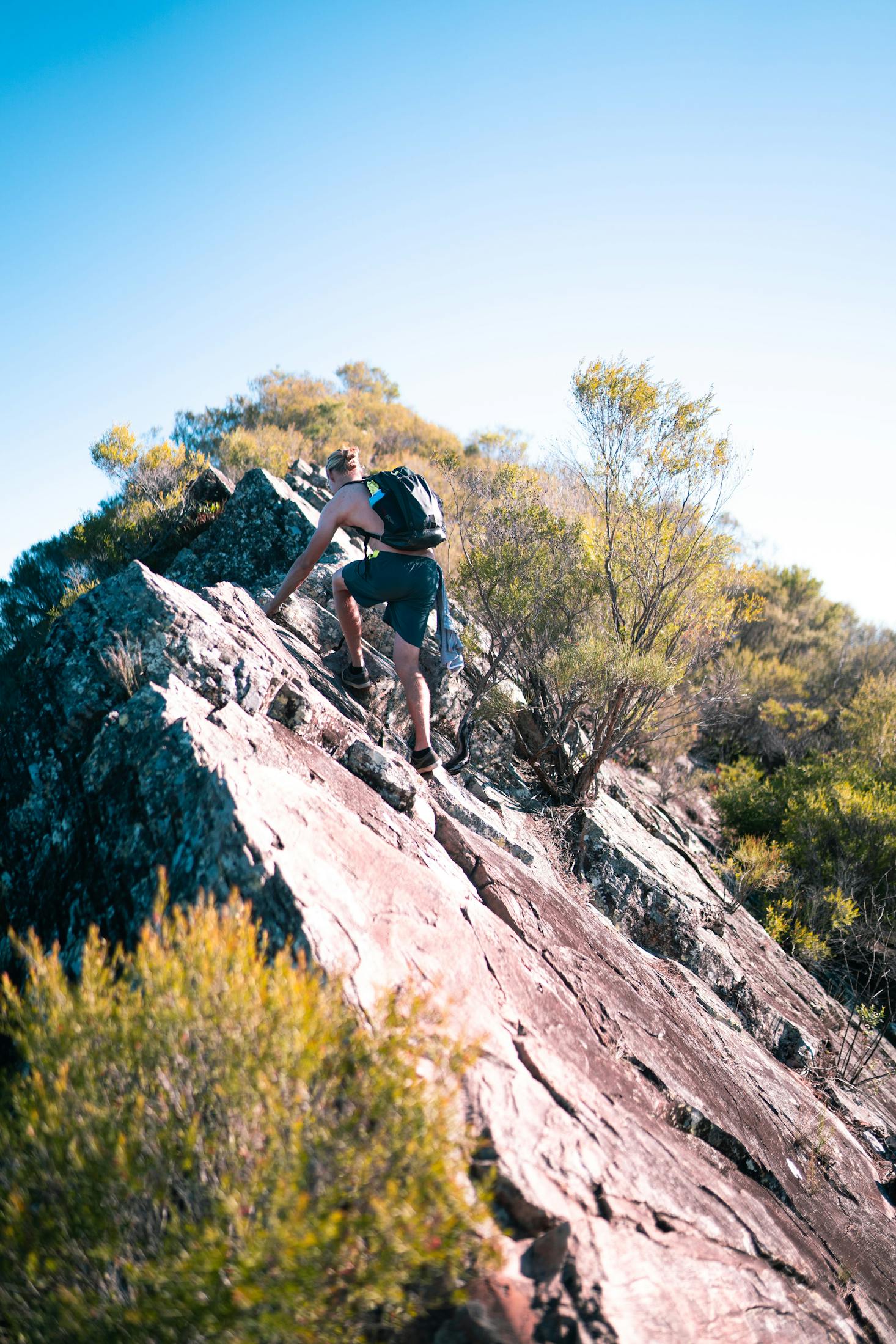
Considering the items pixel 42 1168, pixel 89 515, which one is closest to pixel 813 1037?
pixel 42 1168

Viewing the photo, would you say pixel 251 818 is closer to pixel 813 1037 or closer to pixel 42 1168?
pixel 42 1168

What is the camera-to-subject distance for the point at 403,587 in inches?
196

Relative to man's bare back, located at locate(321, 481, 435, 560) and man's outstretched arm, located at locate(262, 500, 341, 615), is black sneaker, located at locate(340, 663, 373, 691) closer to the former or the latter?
man's outstretched arm, located at locate(262, 500, 341, 615)

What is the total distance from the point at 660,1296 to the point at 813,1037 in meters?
5.23

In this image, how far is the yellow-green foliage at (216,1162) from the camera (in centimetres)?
159

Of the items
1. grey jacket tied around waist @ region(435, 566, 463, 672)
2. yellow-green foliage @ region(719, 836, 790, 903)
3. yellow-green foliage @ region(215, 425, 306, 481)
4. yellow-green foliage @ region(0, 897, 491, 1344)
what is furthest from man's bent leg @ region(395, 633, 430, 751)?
yellow-green foliage @ region(215, 425, 306, 481)

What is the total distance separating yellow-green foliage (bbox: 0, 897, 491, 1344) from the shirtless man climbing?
9.91ft

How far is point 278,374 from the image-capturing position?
2045 cm

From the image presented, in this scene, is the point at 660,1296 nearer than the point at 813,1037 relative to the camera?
Yes

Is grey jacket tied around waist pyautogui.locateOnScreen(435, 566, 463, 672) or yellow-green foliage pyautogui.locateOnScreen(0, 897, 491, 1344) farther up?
grey jacket tied around waist pyautogui.locateOnScreen(435, 566, 463, 672)

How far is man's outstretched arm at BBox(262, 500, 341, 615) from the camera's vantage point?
193 inches

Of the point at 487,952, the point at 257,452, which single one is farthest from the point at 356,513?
the point at 257,452

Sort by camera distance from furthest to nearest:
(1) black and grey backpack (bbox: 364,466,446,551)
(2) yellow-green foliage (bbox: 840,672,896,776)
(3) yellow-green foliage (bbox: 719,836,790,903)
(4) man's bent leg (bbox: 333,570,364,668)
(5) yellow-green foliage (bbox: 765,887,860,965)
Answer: (2) yellow-green foliage (bbox: 840,672,896,776)
(3) yellow-green foliage (bbox: 719,836,790,903)
(5) yellow-green foliage (bbox: 765,887,860,965)
(4) man's bent leg (bbox: 333,570,364,668)
(1) black and grey backpack (bbox: 364,466,446,551)

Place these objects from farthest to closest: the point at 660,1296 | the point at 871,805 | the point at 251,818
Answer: the point at 871,805, the point at 251,818, the point at 660,1296
